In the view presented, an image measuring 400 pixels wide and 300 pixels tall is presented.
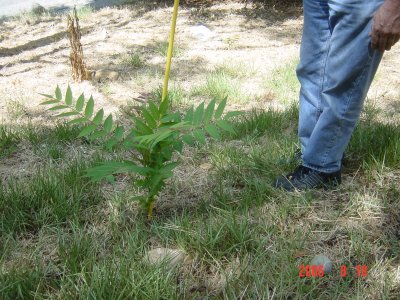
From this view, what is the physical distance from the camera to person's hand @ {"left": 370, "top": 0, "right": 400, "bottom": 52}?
1.75m

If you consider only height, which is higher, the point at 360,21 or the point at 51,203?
the point at 360,21

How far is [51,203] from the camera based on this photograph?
2217mm

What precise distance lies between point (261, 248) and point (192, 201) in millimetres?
587

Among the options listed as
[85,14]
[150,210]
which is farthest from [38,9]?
[150,210]

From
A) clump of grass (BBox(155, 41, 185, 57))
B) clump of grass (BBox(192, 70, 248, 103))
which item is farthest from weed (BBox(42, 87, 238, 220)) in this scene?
clump of grass (BBox(155, 41, 185, 57))

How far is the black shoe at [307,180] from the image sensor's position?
236 cm

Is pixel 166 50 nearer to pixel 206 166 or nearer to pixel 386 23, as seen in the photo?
pixel 206 166

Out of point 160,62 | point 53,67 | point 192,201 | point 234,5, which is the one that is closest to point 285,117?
point 192,201

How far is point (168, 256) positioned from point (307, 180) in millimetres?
936

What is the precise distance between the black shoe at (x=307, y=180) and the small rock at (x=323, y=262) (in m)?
0.53

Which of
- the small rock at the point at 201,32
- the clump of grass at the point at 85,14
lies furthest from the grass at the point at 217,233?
the clump of grass at the point at 85,14

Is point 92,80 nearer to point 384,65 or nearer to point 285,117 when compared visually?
point 285,117
